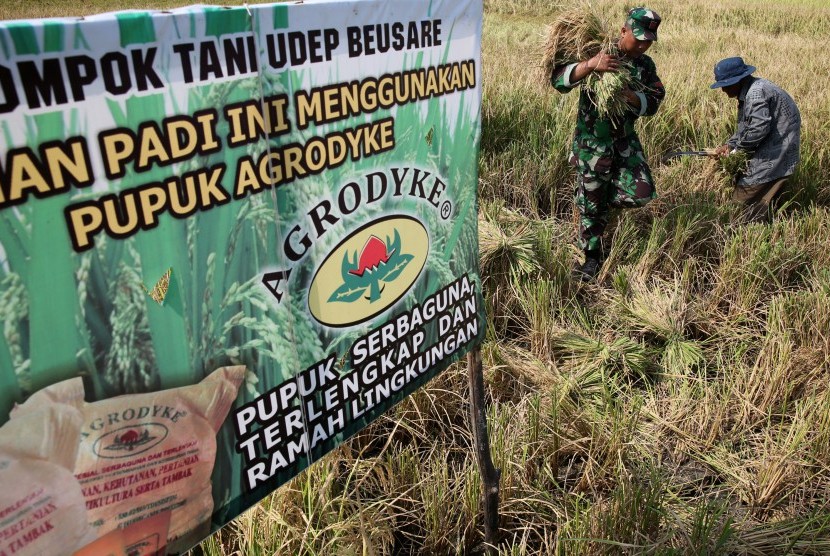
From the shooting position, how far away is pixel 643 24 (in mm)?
3357

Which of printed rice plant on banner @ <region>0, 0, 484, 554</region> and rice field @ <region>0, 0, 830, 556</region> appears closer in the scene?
printed rice plant on banner @ <region>0, 0, 484, 554</region>

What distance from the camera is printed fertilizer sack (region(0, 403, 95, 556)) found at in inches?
36.8

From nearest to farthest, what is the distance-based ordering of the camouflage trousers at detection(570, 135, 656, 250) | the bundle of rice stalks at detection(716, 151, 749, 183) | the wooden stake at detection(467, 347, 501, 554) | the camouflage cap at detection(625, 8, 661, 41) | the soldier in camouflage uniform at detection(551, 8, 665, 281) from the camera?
the wooden stake at detection(467, 347, 501, 554)
the camouflage cap at detection(625, 8, 661, 41)
the soldier in camouflage uniform at detection(551, 8, 665, 281)
the camouflage trousers at detection(570, 135, 656, 250)
the bundle of rice stalks at detection(716, 151, 749, 183)

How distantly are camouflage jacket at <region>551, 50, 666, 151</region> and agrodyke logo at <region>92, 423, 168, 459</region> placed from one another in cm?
301

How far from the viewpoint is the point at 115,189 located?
94 cm

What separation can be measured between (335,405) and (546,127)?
13.6ft

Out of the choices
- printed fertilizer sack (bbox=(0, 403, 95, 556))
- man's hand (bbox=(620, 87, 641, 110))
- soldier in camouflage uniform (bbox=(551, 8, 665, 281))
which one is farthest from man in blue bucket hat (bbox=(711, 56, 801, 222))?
printed fertilizer sack (bbox=(0, 403, 95, 556))

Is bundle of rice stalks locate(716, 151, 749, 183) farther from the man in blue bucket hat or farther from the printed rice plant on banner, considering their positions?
the printed rice plant on banner

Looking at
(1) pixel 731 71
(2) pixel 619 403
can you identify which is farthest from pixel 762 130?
(2) pixel 619 403

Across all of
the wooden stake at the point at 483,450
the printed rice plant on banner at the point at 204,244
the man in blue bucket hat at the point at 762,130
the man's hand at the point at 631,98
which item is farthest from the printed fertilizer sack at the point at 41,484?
the man in blue bucket hat at the point at 762,130

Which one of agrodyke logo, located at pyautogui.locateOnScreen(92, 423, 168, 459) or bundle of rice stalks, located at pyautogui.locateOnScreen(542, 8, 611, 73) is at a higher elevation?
bundle of rice stalks, located at pyautogui.locateOnScreen(542, 8, 611, 73)

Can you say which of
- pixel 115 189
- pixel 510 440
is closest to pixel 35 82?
pixel 115 189

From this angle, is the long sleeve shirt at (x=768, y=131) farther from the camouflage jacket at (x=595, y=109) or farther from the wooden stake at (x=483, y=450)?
the wooden stake at (x=483, y=450)

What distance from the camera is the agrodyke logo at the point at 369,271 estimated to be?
1.33m
